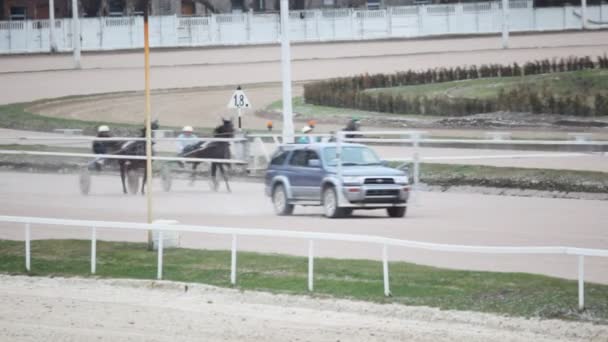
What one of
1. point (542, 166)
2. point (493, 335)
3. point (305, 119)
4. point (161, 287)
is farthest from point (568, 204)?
point (305, 119)

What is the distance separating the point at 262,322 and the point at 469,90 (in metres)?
36.8

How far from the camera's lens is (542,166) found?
34312mm

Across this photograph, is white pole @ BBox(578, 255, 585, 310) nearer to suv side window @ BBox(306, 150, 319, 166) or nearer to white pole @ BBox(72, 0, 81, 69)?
suv side window @ BBox(306, 150, 319, 166)

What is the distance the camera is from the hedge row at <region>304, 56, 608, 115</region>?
1834 inches

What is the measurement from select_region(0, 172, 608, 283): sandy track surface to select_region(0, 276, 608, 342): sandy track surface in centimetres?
281

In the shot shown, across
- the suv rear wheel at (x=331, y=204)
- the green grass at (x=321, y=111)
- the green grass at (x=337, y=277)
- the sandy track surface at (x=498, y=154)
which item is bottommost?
the green grass at (x=337, y=277)

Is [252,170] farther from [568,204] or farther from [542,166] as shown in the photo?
[568,204]

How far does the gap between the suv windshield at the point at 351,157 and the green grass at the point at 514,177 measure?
5136mm

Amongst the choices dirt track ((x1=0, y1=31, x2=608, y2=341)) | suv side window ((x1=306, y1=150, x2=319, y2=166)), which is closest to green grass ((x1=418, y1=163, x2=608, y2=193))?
dirt track ((x1=0, y1=31, x2=608, y2=341))

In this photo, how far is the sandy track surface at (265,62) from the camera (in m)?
65.2

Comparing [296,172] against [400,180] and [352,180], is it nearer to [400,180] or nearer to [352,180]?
[352,180]

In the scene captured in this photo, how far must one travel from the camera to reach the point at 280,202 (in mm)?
29109

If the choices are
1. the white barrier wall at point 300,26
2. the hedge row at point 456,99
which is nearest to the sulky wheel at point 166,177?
the hedge row at point 456,99

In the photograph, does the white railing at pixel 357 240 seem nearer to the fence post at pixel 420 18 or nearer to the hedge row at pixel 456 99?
the hedge row at pixel 456 99
